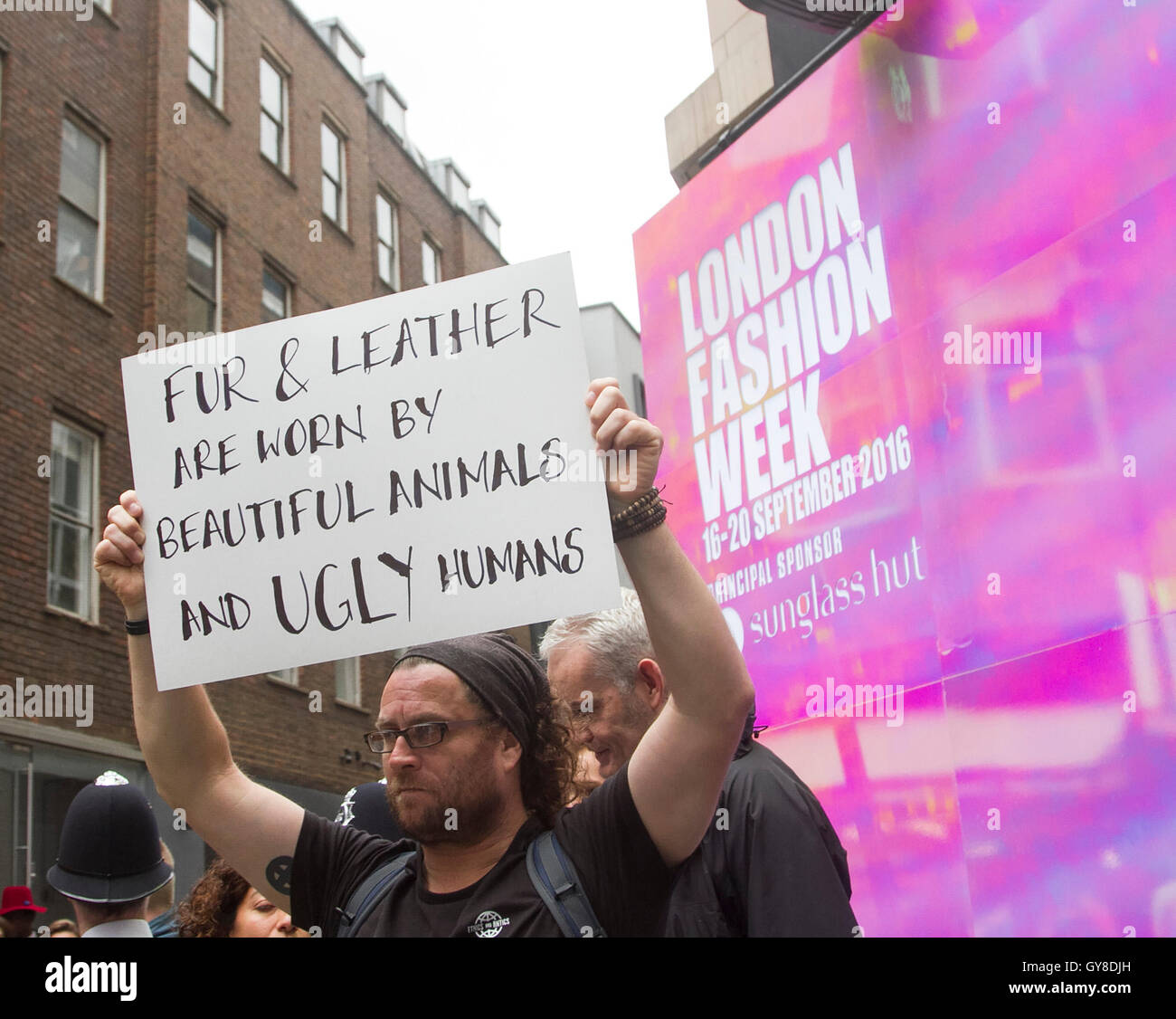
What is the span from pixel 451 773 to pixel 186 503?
2.33 feet

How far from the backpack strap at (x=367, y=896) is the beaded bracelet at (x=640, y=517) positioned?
71 centimetres

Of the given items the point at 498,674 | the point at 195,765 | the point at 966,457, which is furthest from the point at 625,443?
the point at 966,457

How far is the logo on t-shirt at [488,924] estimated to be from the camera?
6.38ft

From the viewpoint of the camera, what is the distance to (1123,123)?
417 centimetres

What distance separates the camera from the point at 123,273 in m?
13.0

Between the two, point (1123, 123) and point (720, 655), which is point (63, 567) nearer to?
point (1123, 123)

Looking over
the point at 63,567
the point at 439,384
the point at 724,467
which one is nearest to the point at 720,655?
the point at 439,384

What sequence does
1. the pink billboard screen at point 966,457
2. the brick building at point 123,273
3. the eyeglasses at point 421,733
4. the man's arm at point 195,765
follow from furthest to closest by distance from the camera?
the brick building at point 123,273, the pink billboard screen at point 966,457, the man's arm at point 195,765, the eyeglasses at point 421,733

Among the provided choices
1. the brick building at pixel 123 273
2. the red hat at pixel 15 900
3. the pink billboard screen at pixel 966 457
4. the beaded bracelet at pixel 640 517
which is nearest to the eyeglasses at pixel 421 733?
the beaded bracelet at pixel 640 517

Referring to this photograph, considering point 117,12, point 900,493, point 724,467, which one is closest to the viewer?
point 900,493

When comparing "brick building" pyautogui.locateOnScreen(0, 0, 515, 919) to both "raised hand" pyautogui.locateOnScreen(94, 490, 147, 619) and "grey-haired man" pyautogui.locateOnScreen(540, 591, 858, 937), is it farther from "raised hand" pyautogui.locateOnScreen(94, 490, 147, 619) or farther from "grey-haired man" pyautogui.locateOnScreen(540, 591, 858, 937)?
"grey-haired man" pyautogui.locateOnScreen(540, 591, 858, 937)

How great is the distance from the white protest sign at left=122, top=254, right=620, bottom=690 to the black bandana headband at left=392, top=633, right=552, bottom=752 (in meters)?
0.12

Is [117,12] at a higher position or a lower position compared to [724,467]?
higher

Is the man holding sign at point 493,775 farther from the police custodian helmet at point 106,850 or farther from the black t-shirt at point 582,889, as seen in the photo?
the police custodian helmet at point 106,850
